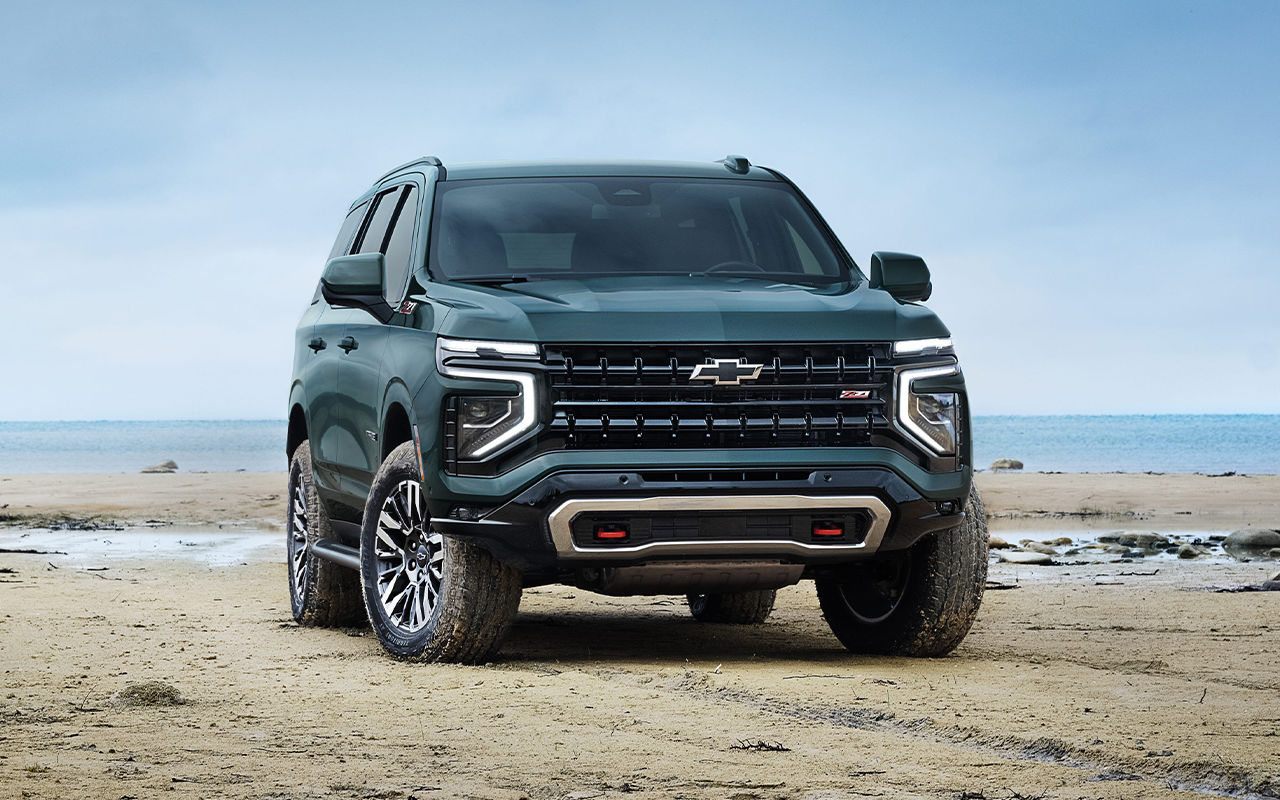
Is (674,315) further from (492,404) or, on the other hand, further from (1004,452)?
(1004,452)

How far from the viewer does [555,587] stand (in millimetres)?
11977

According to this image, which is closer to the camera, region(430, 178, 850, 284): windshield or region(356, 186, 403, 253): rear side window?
region(430, 178, 850, 284): windshield

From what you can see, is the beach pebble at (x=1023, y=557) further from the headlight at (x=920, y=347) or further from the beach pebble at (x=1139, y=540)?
the headlight at (x=920, y=347)

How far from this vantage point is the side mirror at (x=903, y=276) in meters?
7.63

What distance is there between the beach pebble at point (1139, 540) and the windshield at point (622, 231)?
7917 millimetres

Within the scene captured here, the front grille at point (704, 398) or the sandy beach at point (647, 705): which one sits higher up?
the front grille at point (704, 398)

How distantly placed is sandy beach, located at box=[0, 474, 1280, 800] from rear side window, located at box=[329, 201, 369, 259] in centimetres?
218

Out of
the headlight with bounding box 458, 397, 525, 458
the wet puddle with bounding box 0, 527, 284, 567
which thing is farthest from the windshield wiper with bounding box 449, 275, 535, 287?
the wet puddle with bounding box 0, 527, 284, 567

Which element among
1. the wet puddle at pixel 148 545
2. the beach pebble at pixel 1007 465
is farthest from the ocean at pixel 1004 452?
the wet puddle at pixel 148 545

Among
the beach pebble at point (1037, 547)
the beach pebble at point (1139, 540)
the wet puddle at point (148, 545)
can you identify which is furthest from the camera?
the beach pebble at point (1139, 540)

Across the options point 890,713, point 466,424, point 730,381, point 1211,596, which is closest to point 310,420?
point 466,424

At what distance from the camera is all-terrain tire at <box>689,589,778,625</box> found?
943cm

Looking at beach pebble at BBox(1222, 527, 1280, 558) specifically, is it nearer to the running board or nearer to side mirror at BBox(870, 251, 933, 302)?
side mirror at BBox(870, 251, 933, 302)

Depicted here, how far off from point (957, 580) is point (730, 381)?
1.46 m
